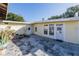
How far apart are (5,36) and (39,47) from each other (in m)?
0.89

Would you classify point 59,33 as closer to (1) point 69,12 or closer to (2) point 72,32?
(2) point 72,32

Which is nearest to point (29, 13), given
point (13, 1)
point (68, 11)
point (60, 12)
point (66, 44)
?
point (13, 1)

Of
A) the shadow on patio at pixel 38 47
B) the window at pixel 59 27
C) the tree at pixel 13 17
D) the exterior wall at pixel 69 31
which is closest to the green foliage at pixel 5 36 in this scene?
the shadow on patio at pixel 38 47

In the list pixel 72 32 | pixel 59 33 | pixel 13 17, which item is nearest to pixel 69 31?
pixel 72 32

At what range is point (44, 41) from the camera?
3.30 meters

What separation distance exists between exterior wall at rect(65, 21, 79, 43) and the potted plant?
4.74ft

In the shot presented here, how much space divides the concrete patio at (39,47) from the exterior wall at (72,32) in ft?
0.58

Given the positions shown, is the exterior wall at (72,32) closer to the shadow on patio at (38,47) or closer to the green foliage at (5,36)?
the shadow on patio at (38,47)

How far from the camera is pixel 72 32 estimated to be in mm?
3260

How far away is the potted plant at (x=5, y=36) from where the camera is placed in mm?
3109

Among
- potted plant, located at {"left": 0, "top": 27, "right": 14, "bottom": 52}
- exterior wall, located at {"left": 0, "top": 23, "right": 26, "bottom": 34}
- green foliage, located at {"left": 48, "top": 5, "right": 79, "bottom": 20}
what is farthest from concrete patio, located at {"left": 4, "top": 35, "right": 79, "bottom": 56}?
green foliage, located at {"left": 48, "top": 5, "right": 79, "bottom": 20}

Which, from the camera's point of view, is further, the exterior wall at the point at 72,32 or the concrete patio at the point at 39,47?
the exterior wall at the point at 72,32

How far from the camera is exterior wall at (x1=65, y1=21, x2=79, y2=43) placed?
315cm

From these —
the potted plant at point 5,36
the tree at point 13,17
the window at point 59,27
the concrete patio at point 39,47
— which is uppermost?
the tree at point 13,17
